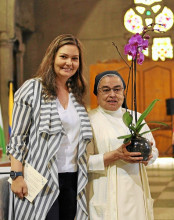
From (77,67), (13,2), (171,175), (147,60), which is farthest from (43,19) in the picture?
(77,67)

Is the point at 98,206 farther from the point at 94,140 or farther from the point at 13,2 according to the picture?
the point at 13,2

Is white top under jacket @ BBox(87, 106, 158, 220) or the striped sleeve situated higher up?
the striped sleeve

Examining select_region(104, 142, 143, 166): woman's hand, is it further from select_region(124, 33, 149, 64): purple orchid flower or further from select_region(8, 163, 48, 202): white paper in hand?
select_region(124, 33, 149, 64): purple orchid flower

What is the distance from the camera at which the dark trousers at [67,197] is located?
7.70ft

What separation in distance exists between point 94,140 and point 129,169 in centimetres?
26

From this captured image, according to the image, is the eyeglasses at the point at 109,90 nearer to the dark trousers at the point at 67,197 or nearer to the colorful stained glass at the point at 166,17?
the dark trousers at the point at 67,197

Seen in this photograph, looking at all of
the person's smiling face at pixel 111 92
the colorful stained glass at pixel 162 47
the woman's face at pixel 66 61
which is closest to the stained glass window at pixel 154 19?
the colorful stained glass at pixel 162 47

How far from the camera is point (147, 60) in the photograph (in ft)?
44.0

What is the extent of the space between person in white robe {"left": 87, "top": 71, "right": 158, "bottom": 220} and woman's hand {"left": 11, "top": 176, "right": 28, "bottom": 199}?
390mm

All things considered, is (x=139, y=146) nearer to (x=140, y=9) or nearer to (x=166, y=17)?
(x=166, y=17)

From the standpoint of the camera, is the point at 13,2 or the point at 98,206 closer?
the point at 98,206

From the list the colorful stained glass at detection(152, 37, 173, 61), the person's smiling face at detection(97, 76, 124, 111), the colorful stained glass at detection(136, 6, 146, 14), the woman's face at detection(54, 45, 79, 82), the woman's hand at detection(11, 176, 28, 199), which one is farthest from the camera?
the colorful stained glass at detection(136, 6, 146, 14)

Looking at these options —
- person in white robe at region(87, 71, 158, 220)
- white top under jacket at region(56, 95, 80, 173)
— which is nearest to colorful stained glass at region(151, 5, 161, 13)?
person in white robe at region(87, 71, 158, 220)

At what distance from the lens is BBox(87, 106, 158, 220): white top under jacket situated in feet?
7.98
